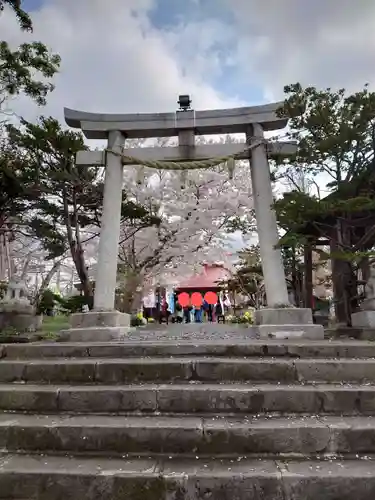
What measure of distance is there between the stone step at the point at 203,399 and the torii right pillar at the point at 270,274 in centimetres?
245

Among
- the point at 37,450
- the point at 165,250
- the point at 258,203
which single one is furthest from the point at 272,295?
the point at 165,250

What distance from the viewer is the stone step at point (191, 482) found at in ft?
8.51

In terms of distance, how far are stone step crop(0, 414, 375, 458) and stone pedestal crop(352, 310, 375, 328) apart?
2934mm

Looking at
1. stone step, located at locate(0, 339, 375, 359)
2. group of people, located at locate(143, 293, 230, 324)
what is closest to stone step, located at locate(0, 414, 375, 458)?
stone step, located at locate(0, 339, 375, 359)

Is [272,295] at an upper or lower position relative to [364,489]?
upper

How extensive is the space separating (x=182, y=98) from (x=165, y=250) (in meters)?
7.84

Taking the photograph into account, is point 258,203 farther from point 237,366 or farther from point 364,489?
point 364,489

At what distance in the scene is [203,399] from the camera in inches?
137

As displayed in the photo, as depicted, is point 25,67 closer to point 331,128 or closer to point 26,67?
point 26,67

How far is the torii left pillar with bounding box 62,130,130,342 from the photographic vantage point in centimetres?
628

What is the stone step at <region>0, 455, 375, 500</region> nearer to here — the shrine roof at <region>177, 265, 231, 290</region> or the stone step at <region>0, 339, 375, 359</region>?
the stone step at <region>0, 339, 375, 359</region>

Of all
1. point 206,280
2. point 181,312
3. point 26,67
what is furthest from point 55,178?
point 206,280

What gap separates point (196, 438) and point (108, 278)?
4.38m

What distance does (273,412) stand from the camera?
11.3 feet
